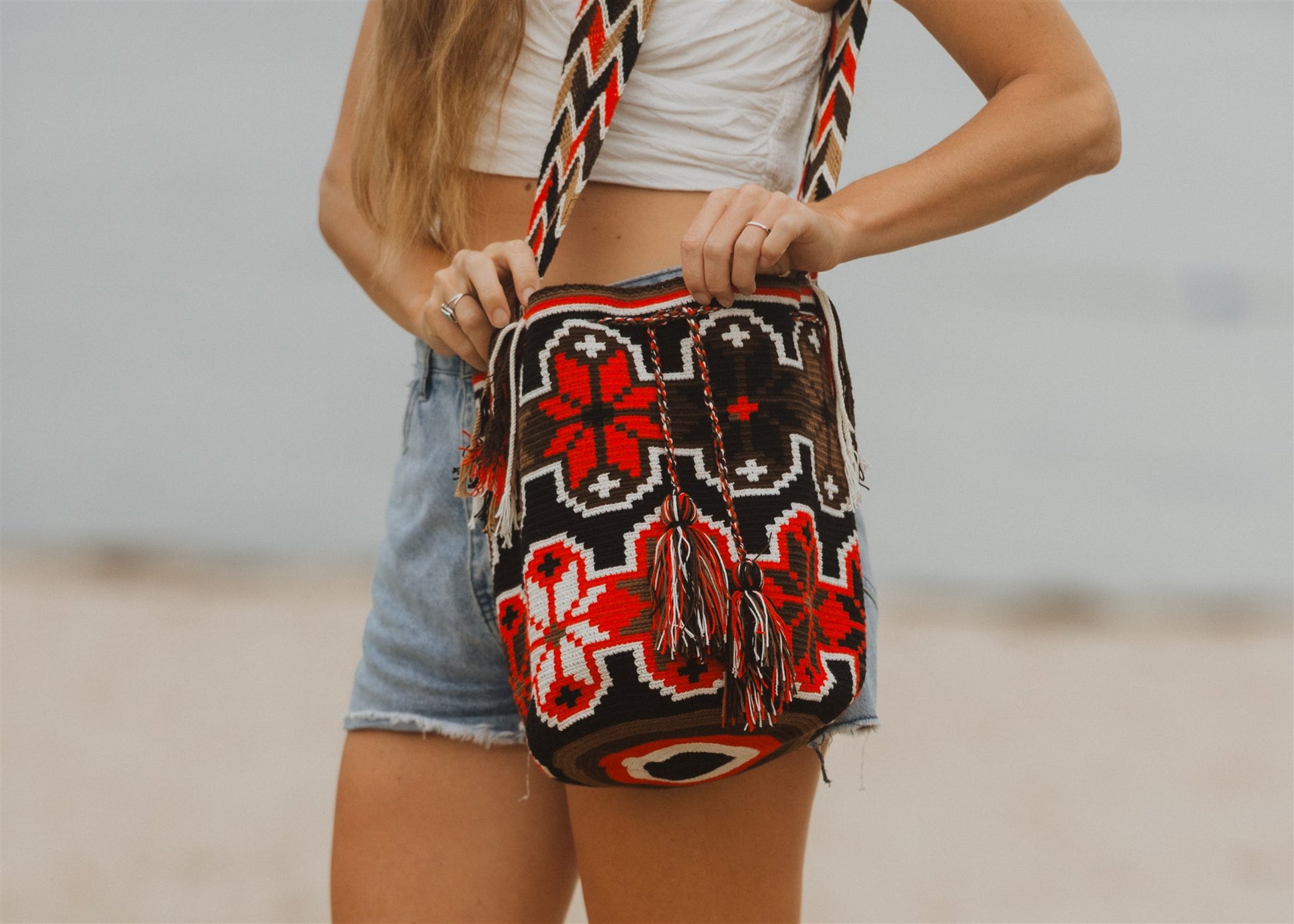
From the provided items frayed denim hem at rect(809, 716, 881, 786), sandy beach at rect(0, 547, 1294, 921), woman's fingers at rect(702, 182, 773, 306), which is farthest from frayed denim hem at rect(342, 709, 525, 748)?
sandy beach at rect(0, 547, 1294, 921)

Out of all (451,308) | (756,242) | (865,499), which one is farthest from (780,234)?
(865,499)

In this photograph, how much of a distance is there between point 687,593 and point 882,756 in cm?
392

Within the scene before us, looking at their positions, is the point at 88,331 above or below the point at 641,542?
above

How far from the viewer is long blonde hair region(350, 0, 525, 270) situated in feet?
4.10

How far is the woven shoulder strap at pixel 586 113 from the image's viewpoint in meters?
1.16

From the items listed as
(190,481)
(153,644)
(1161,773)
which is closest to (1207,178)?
(1161,773)

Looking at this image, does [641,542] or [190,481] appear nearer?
[641,542]

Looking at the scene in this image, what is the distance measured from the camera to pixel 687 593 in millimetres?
967

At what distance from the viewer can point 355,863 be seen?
1334 mm

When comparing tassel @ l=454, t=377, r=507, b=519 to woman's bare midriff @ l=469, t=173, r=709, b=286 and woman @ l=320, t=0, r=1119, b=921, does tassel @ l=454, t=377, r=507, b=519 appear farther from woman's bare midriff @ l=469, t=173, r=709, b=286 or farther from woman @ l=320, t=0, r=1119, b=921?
woman's bare midriff @ l=469, t=173, r=709, b=286

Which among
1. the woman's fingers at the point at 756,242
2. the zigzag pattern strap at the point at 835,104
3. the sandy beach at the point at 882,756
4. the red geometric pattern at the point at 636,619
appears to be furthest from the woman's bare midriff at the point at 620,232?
the sandy beach at the point at 882,756

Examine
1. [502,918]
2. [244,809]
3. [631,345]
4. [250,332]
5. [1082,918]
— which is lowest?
[1082,918]

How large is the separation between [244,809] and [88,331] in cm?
554

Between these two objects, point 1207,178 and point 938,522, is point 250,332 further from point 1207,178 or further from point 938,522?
point 1207,178
